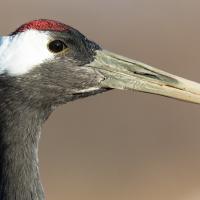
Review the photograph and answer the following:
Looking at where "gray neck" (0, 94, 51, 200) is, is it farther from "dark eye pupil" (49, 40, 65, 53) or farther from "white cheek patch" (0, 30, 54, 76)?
"dark eye pupil" (49, 40, 65, 53)

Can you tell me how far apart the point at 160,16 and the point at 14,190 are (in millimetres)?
→ 19914

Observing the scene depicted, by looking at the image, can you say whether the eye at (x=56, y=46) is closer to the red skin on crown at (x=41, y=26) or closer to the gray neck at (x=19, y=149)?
the red skin on crown at (x=41, y=26)

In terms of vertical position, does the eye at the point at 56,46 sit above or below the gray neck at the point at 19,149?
above

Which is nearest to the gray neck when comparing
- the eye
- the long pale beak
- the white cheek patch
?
the white cheek patch

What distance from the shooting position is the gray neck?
261 inches

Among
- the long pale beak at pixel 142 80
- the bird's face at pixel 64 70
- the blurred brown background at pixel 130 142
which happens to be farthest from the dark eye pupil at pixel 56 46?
the blurred brown background at pixel 130 142

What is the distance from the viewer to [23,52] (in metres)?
6.61

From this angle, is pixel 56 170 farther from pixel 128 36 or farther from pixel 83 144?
pixel 128 36

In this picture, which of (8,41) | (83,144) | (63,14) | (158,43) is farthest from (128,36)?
Result: (8,41)

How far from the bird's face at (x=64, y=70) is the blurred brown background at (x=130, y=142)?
779 cm

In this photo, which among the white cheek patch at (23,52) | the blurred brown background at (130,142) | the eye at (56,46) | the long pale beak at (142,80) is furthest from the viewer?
the blurred brown background at (130,142)

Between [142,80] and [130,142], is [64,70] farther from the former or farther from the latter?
[130,142]

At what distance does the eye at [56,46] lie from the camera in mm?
6664

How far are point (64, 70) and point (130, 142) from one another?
9.88 meters
